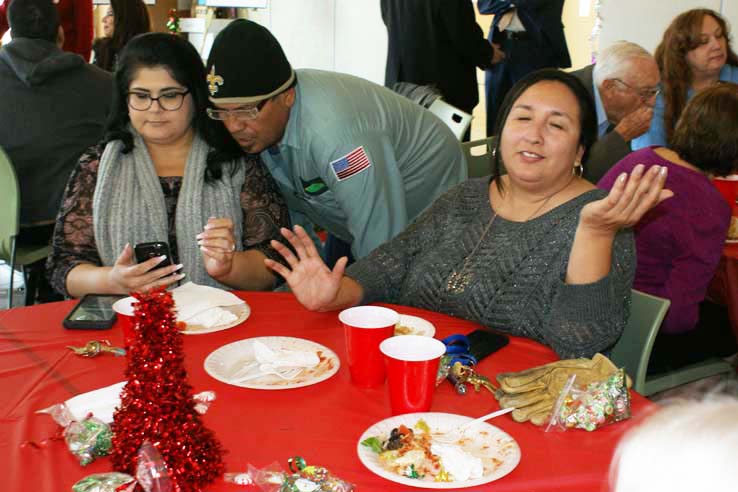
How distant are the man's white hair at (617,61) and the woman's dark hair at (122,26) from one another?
2.68 meters

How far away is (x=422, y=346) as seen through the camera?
1298mm

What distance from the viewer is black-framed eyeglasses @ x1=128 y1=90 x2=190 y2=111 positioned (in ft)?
7.49

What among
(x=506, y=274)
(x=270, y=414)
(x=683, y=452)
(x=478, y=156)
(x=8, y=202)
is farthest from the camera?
(x=478, y=156)

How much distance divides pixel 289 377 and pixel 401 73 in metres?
3.90

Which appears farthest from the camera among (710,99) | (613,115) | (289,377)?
(613,115)

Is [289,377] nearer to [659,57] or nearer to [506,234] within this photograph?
[506,234]

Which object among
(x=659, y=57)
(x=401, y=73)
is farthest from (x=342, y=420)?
(x=401, y=73)

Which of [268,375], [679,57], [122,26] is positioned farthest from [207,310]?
[679,57]

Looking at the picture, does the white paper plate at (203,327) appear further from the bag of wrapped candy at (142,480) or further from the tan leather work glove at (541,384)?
the tan leather work glove at (541,384)

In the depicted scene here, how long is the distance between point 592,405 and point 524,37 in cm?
444

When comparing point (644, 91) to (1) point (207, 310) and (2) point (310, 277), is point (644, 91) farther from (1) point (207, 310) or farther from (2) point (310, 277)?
(1) point (207, 310)

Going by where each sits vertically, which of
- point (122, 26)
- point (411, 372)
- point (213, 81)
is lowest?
point (411, 372)

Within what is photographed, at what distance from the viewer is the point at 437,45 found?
4.83 metres

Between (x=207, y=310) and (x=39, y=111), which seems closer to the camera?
(x=207, y=310)
